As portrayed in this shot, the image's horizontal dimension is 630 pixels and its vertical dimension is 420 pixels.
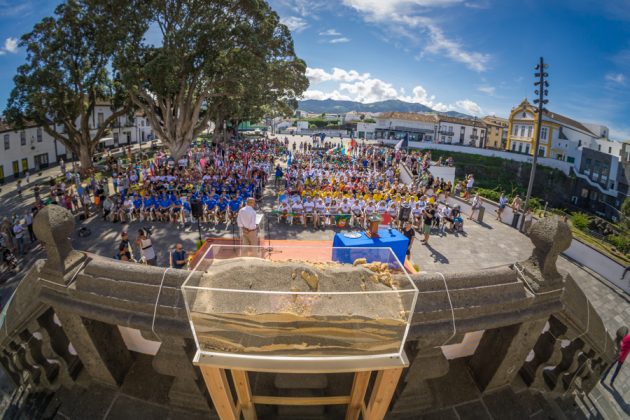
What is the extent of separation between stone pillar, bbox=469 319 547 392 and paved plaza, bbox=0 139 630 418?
7.03 metres

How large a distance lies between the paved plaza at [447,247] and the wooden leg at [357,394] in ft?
27.8

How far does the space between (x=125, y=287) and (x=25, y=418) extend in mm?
2784

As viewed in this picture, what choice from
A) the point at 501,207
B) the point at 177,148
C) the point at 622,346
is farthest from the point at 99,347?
the point at 177,148

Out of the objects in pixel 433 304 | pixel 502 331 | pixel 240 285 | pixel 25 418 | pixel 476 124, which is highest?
pixel 476 124

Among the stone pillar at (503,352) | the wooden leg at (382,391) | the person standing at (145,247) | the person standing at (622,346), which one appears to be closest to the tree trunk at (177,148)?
the person standing at (145,247)

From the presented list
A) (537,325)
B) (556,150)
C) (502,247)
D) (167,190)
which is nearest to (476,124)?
(556,150)

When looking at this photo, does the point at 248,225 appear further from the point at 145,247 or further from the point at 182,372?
the point at 182,372

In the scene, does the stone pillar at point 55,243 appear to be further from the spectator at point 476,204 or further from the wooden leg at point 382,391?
the spectator at point 476,204

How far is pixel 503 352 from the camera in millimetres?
4160

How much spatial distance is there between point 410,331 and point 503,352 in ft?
5.53

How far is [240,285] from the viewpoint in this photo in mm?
3074

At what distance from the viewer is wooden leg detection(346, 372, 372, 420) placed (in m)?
3.55

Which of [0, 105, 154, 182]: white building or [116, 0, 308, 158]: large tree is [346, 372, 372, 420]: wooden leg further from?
[0, 105, 154, 182]: white building

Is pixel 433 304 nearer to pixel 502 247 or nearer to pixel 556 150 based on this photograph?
pixel 502 247
